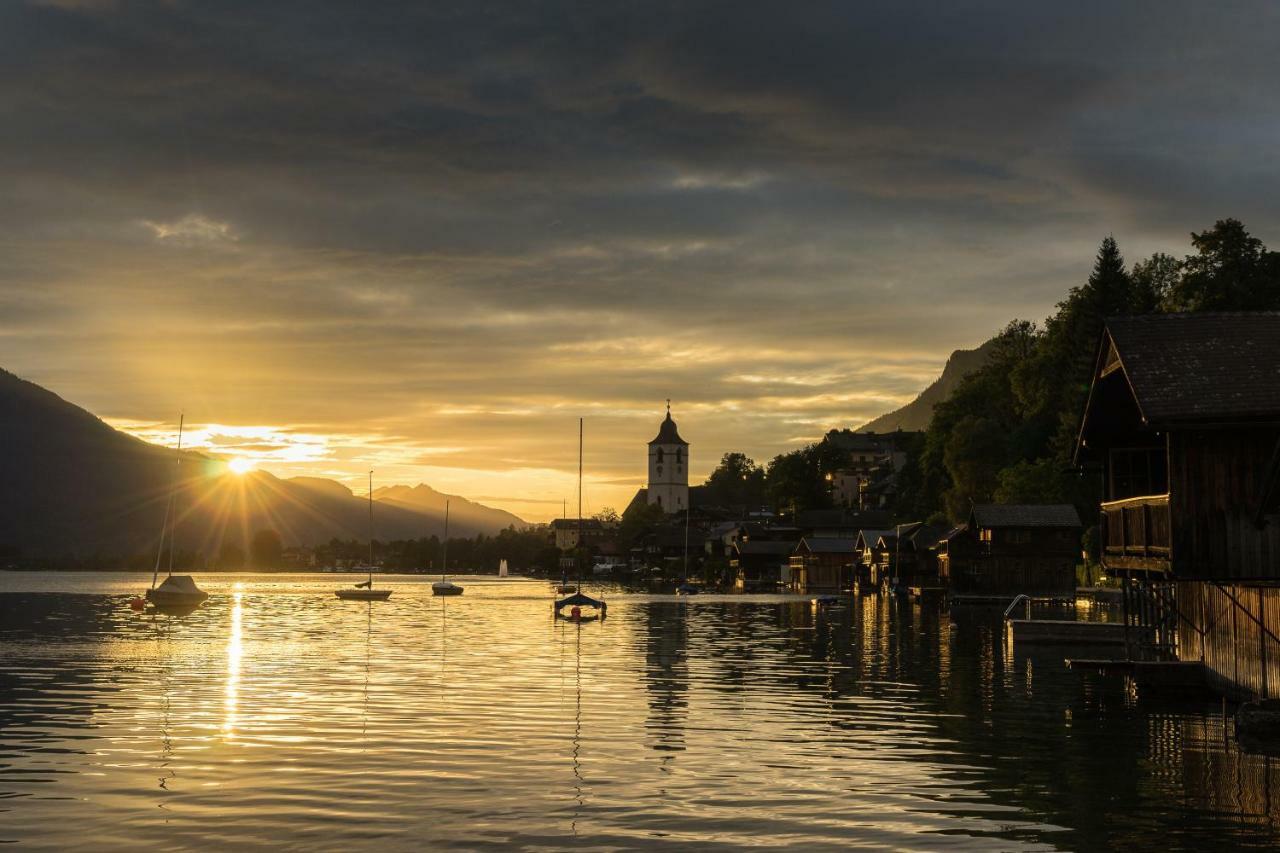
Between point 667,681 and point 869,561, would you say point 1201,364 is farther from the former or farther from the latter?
point 869,561

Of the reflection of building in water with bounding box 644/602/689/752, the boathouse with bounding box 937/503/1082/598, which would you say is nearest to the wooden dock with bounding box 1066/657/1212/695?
the reflection of building in water with bounding box 644/602/689/752

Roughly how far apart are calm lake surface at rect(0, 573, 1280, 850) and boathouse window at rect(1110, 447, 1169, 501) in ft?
21.7

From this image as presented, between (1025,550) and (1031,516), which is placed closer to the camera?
(1031,516)

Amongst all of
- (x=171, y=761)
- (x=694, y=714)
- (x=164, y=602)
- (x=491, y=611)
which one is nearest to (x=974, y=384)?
(x=491, y=611)

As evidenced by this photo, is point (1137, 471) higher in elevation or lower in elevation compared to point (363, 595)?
higher

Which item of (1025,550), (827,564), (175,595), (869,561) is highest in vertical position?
(1025,550)

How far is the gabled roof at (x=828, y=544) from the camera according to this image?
603 ft

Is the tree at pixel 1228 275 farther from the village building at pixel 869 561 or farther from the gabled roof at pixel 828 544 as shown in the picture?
the gabled roof at pixel 828 544

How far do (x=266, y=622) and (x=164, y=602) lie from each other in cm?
2174

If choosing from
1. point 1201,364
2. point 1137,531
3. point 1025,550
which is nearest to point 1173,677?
point 1137,531

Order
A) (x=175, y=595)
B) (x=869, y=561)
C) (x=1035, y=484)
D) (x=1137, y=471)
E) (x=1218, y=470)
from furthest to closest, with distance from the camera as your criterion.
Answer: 1. (x=869, y=561)
2. (x=1035, y=484)
3. (x=175, y=595)
4. (x=1137, y=471)
5. (x=1218, y=470)

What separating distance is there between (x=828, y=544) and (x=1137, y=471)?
14575 cm

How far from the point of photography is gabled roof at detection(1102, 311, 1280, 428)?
31.0 metres

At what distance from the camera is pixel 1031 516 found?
367ft
